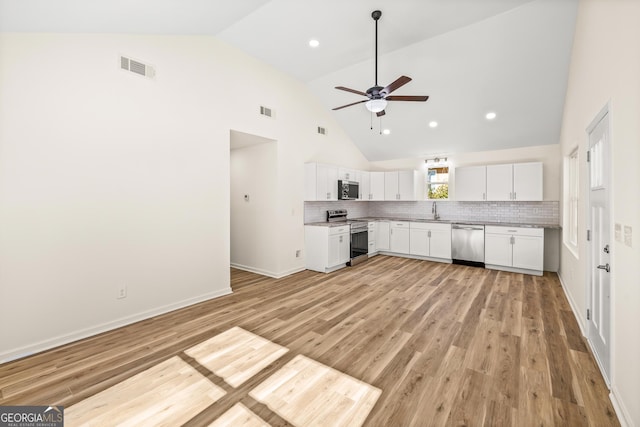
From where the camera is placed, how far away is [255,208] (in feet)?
17.7

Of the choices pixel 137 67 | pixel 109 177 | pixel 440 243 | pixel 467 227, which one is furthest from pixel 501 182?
pixel 109 177

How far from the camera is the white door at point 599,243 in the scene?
215 cm

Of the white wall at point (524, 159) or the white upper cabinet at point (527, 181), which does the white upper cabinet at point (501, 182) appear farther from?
the white wall at point (524, 159)

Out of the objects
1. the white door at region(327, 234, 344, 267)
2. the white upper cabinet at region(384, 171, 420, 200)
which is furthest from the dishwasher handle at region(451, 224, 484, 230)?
the white door at region(327, 234, 344, 267)

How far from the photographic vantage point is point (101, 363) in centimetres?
241

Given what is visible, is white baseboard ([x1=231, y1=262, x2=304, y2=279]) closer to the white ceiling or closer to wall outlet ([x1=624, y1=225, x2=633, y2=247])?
the white ceiling

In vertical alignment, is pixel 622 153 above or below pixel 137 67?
below

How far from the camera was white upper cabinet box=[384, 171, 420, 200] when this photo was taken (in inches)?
270

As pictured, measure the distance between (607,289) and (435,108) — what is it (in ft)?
14.1

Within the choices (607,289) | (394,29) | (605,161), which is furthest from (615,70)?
(394,29)

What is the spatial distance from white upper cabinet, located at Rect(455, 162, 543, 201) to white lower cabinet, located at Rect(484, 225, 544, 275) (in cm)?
75

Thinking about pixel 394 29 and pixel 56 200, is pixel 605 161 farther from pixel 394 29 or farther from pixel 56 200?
pixel 56 200

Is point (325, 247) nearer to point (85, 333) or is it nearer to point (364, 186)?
point (364, 186)

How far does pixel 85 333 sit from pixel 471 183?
7.08m
